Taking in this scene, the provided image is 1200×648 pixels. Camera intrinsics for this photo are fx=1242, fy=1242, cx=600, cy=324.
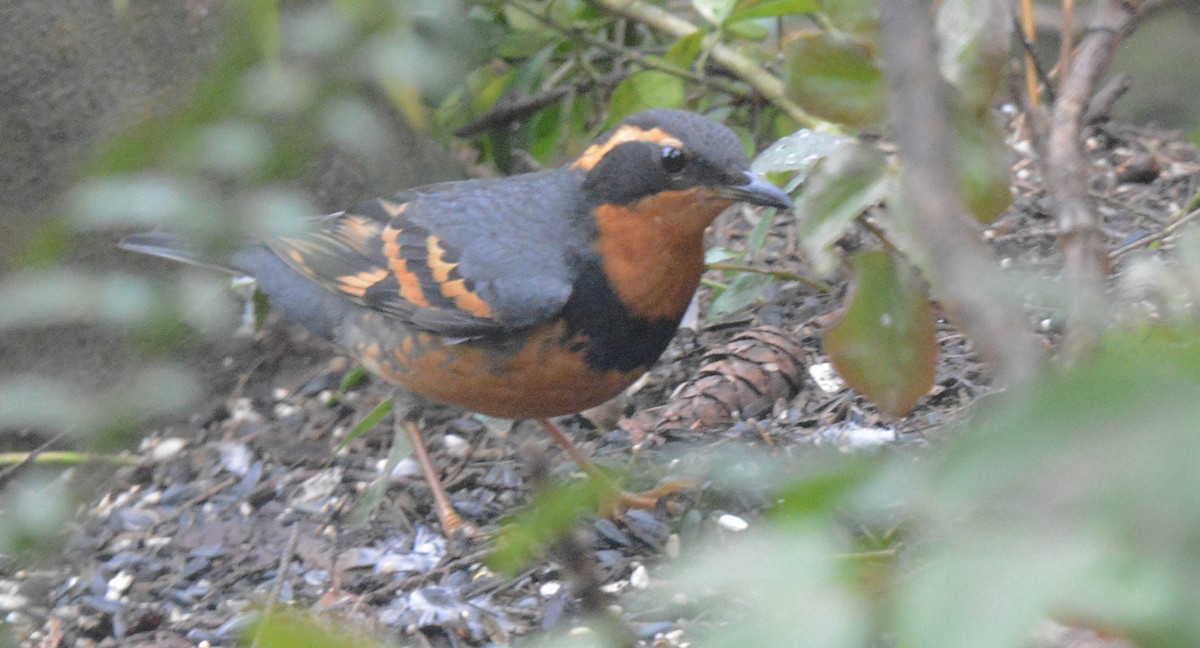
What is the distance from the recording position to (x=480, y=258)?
3.40 meters

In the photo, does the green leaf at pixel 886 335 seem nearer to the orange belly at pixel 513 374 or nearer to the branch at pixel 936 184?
the orange belly at pixel 513 374

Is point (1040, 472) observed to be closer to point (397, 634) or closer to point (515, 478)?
point (397, 634)

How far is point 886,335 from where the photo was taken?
1977 mm

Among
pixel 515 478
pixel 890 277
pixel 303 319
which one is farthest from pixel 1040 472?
pixel 303 319

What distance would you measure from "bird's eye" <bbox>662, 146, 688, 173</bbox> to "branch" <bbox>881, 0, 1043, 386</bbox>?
98.6 inches

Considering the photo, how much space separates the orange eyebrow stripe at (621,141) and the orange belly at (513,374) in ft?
1.56

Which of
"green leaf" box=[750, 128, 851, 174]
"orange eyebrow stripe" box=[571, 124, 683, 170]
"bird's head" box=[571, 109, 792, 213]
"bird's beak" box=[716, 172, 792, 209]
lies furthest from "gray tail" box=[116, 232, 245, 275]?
"green leaf" box=[750, 128, 851, 174]

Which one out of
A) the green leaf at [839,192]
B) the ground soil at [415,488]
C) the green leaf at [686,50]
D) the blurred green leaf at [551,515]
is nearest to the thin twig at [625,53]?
the green leaf at [686,50]

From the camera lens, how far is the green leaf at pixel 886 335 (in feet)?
6.34

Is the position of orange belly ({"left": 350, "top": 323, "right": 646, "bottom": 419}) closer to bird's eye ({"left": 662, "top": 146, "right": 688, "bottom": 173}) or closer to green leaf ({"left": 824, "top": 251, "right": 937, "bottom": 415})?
bird's eye ({"left": 662, "top": 146, "right": 688, "bottom": 173})

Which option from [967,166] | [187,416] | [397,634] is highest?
[967,166]

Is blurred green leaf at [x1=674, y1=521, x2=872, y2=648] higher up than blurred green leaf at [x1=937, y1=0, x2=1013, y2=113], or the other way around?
blurred green leaf at [x1=937, y1=0, x2=1013, y2=113]

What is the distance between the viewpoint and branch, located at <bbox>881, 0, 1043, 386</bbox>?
56 cm

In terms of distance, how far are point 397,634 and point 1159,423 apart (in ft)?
8.28
